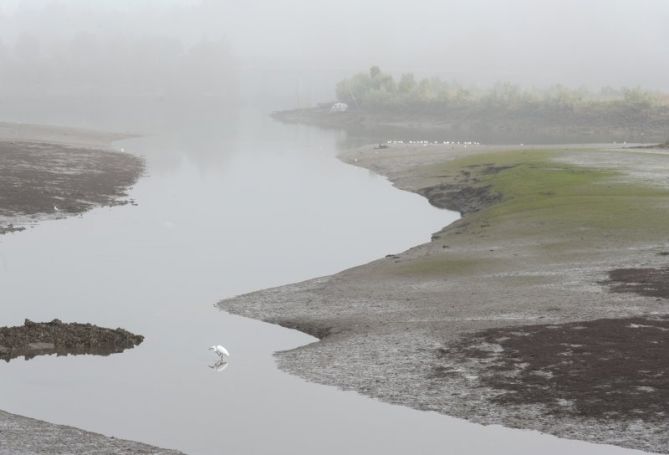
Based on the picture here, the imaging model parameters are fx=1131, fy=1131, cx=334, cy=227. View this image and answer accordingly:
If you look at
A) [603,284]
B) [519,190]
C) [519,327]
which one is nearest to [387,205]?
[519,190]

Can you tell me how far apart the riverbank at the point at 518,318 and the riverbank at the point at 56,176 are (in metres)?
24.1

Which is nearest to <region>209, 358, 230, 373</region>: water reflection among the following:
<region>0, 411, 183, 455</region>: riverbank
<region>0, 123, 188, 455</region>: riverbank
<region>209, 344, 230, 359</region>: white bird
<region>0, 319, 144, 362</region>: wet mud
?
<region>209, 344, 230, 359</region>: white bird

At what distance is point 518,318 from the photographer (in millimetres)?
35750

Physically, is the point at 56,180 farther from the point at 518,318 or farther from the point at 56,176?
the point at 518,318

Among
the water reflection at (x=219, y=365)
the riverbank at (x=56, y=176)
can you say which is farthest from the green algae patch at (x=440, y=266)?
the riverbank at (x=56, y=176)

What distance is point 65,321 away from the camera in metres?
39.1

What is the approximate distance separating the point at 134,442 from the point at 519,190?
149 ft

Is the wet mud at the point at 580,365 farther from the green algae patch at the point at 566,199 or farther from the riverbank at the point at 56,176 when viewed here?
the riverbank at the point at 56,176

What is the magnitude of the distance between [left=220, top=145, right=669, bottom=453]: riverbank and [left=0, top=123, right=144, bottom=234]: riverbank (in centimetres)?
2409

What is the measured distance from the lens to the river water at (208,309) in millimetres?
27281

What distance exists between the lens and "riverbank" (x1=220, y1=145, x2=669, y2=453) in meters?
27.9

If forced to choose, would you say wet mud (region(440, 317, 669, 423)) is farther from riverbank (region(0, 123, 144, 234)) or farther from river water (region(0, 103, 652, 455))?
riverbank (region(0, 123, 144, 234))

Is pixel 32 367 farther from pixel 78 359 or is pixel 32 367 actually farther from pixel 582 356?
pixel 582 356

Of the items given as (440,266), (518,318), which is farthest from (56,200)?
(518,318)
